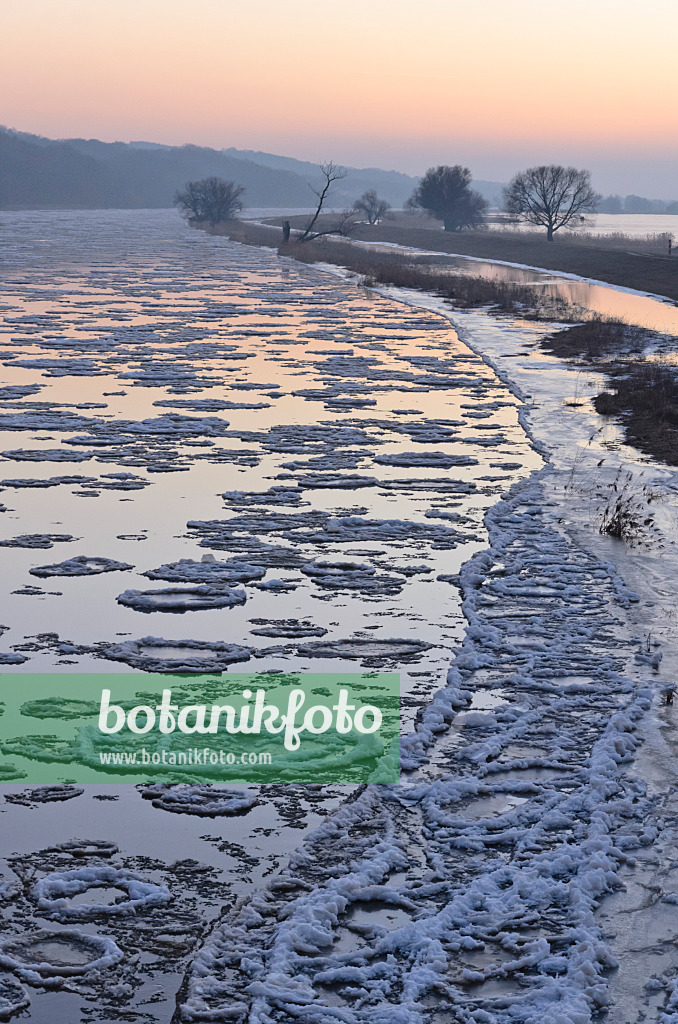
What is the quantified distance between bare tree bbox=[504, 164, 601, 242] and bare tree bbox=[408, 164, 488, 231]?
1448cm

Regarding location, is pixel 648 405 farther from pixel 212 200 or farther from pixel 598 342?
pixel 212 200

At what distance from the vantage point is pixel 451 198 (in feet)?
353

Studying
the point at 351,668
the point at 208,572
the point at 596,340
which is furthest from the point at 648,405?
the point at 351,668

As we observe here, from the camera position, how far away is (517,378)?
20188 millimetres

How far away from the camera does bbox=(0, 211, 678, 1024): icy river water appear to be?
4.10m

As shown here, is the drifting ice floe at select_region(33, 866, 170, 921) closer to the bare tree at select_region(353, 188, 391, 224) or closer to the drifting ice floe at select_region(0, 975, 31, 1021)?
the drifting ice floe at select_region(0, 975, 31, 1021)

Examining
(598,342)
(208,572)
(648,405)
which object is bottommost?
(208,572)

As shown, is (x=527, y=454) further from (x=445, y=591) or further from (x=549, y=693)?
(x=549, y=693)

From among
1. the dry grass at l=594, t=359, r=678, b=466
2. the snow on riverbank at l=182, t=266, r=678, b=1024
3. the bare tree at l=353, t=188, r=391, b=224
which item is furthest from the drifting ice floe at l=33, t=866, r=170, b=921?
the bare tree at l=353, t=188, r=391, b=224

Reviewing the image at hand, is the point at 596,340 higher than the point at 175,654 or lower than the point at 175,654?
higher

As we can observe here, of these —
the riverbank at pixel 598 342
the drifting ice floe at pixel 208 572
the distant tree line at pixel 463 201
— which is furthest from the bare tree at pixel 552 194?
the drifting ice floe at pixel 208 572

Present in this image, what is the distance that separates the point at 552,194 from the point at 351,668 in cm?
9042

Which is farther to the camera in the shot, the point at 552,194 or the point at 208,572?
the point at 552,194

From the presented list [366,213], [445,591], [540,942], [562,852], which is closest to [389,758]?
[562,852]
